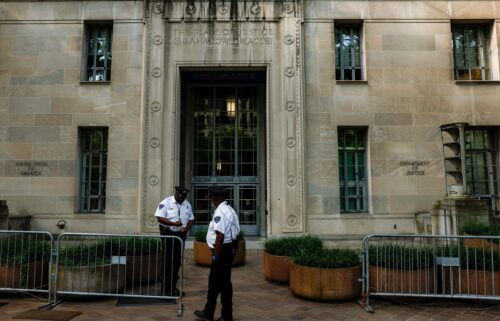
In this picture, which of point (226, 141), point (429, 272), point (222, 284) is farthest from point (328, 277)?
point (226, 141)

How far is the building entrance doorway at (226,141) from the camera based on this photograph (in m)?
15.2

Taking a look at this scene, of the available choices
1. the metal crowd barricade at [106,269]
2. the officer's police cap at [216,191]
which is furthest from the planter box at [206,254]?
the officer's police cap at [216,191]

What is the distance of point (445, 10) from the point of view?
14.1m

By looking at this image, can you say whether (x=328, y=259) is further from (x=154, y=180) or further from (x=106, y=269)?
(x=154, y=180)

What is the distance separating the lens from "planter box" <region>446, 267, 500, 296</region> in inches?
260

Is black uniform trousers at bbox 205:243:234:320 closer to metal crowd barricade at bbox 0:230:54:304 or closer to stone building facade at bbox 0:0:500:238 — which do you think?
metal crowd barricade at bbox 0:230:54:304

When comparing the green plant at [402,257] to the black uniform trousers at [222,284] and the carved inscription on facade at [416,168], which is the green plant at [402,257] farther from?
the carved inscription on facade at [416,168]

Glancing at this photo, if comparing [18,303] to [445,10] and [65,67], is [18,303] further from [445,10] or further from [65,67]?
[445,10]

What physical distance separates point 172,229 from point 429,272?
4705mm

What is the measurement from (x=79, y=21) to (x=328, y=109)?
961 centimetres

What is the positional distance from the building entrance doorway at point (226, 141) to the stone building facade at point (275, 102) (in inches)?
56.7

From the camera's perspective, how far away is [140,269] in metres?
7.73

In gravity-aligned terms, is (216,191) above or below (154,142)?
below

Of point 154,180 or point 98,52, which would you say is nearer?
point 154,180
